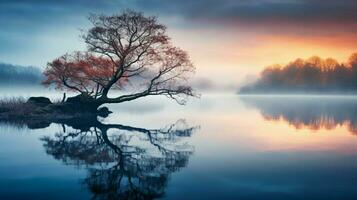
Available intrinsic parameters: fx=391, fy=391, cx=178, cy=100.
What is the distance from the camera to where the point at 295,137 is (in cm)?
2839

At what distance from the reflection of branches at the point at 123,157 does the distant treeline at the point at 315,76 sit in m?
149

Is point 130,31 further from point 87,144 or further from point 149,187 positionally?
point 149,187

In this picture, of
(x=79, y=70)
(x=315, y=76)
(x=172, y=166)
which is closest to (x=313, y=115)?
(x=79, y=70)

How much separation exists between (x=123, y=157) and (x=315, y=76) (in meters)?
167

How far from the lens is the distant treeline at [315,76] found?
161625 millimetres

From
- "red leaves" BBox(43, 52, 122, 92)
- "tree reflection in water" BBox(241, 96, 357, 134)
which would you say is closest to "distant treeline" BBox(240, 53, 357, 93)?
"tree reflection in water" BBox(241, 96, 357, 134)

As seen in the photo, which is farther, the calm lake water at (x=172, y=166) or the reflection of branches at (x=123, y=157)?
the reflection of branches at (x=123, y=157)

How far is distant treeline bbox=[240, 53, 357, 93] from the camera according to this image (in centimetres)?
16162

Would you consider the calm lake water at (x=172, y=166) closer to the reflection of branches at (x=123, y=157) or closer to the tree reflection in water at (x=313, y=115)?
the reflection of branches at (x=123, y=157)

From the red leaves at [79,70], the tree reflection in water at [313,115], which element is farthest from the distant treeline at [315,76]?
the red leaves at [79,70]

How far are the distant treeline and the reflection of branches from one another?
488 feet

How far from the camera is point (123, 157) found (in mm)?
18469

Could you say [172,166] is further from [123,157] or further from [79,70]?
[79,70]

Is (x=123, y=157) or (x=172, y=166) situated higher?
(x=123, y=157)
